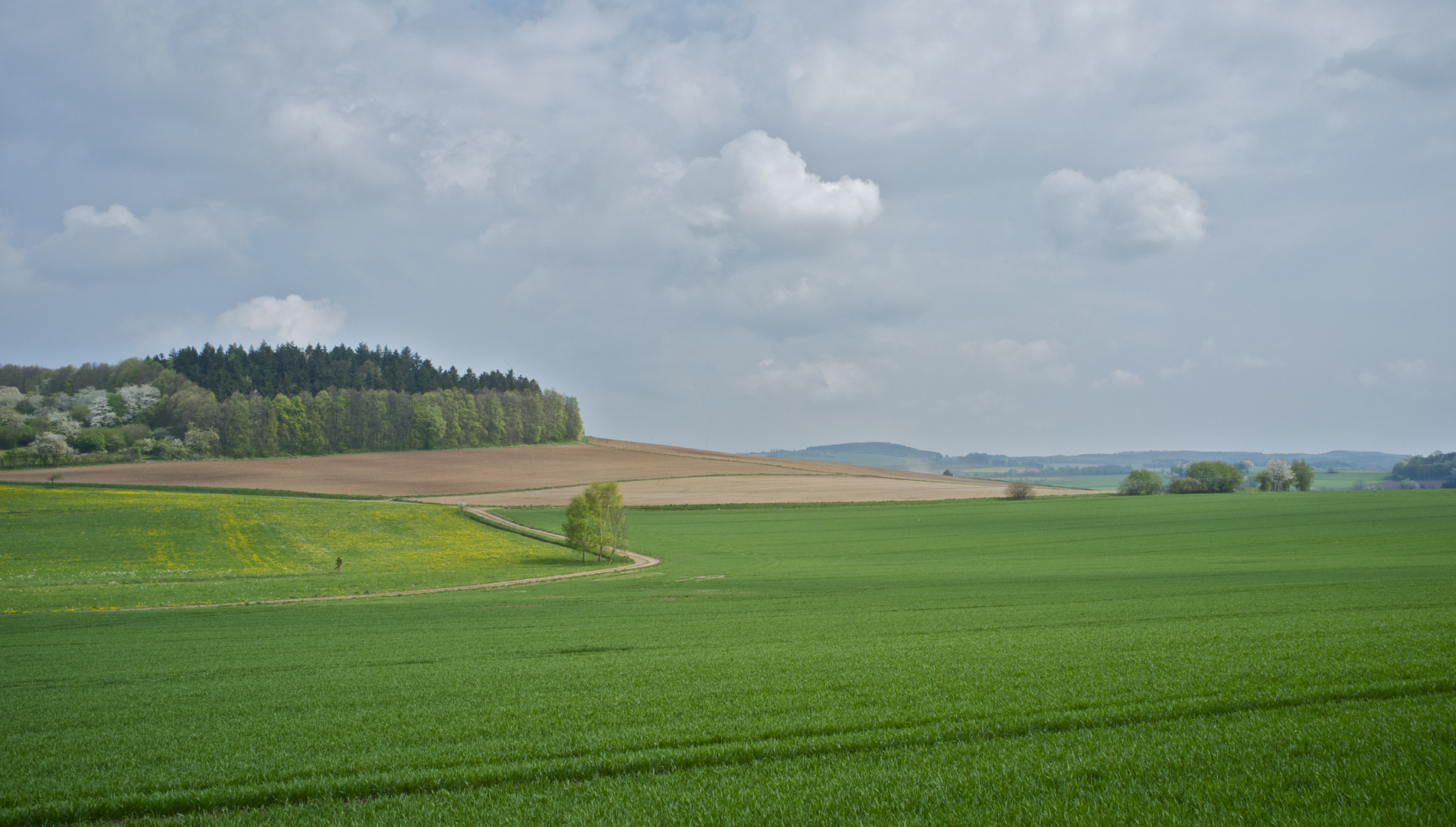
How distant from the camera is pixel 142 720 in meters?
11.0

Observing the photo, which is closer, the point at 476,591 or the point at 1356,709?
the point at 1356,709

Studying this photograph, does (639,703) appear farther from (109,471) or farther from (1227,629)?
(109,471)

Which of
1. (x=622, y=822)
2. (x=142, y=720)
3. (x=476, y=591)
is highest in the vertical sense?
(x=622, y=822)

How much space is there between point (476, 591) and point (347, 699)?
2227 cm

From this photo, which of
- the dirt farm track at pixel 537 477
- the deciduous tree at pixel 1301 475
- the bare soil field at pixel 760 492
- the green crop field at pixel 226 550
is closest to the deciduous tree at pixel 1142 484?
the bare soil field at pixel 760 492

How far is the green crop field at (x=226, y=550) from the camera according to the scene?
107ft

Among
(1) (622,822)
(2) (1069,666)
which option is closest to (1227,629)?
(2) (1069,666)

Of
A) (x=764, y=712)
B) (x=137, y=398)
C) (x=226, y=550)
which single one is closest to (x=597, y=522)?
(x=226, y=550)

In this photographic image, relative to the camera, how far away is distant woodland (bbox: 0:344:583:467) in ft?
325

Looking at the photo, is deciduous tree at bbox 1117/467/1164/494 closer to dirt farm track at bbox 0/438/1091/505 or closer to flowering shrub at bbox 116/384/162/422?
dirt farm track at bbox 0/438/1091/505

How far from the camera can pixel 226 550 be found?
47125 millimetres

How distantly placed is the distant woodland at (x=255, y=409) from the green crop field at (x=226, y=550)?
1562 inches

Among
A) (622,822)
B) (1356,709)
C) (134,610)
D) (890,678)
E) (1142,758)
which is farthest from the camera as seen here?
(134,610)

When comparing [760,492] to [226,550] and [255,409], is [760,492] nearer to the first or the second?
[226,550]
